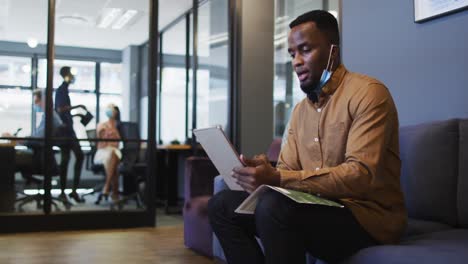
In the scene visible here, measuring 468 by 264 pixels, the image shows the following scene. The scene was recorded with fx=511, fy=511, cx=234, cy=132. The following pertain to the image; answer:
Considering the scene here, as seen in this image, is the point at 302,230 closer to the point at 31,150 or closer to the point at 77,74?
the point at 31,150

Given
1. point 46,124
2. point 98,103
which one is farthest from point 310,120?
point 98,103

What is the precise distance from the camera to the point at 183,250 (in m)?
3.62

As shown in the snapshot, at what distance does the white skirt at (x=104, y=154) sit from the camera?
16.6ft

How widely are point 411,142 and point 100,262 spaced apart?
6.57 feet

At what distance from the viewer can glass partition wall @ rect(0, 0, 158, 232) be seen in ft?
14.8

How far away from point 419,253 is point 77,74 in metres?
4.27

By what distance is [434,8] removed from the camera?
2598mm

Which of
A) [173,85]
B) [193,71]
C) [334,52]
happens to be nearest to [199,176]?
[334,52]

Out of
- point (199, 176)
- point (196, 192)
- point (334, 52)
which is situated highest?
point (334, 52)

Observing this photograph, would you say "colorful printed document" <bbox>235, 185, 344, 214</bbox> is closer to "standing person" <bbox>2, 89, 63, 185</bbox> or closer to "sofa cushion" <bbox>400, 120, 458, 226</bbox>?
"sofa cushion" <bbox>400, 120, 458, 226</bbox>

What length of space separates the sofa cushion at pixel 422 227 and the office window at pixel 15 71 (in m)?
3.66

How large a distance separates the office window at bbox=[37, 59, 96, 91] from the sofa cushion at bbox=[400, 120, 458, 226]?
3445 millimetres

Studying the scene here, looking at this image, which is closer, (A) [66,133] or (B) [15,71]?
(B) [15,71]

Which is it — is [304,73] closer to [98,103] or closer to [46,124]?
[46,124]
